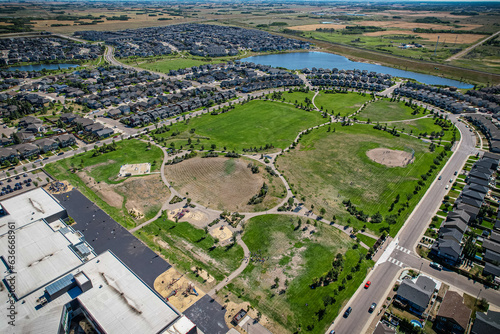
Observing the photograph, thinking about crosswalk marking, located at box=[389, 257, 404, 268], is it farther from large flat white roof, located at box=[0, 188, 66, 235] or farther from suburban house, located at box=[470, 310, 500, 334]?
large flat white roof, located at box=[0, 188, 66, 235]

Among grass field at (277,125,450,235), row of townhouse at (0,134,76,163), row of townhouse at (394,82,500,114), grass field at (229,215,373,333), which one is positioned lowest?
grass field at (229,215,373,333)

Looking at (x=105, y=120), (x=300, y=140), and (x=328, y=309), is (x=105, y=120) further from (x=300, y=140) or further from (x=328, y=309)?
(x=328, y=309)

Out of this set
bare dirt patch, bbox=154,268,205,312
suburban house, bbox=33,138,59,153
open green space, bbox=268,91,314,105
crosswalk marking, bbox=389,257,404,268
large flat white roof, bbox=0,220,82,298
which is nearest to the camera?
large flat white roof, bbox=0,220,82,298

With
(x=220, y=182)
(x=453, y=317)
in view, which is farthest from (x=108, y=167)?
(x=453, y=317)

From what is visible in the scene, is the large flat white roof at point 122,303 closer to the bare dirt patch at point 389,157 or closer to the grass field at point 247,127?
the grass field at point 247,127

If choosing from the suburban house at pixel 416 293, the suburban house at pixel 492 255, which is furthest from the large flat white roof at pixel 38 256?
the suburban house at pixel 492 255

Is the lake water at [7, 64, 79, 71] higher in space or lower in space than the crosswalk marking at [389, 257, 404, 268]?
higher

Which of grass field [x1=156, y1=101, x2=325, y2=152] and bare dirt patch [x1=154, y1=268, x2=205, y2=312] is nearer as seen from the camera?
bare dirt patch [x1=154, y1=268, x2=205, y2=312]

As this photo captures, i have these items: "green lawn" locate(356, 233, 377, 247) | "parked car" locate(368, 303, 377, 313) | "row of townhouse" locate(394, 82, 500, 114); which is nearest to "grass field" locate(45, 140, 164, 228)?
"green lawn" locate(356, 233, 377, 247)
